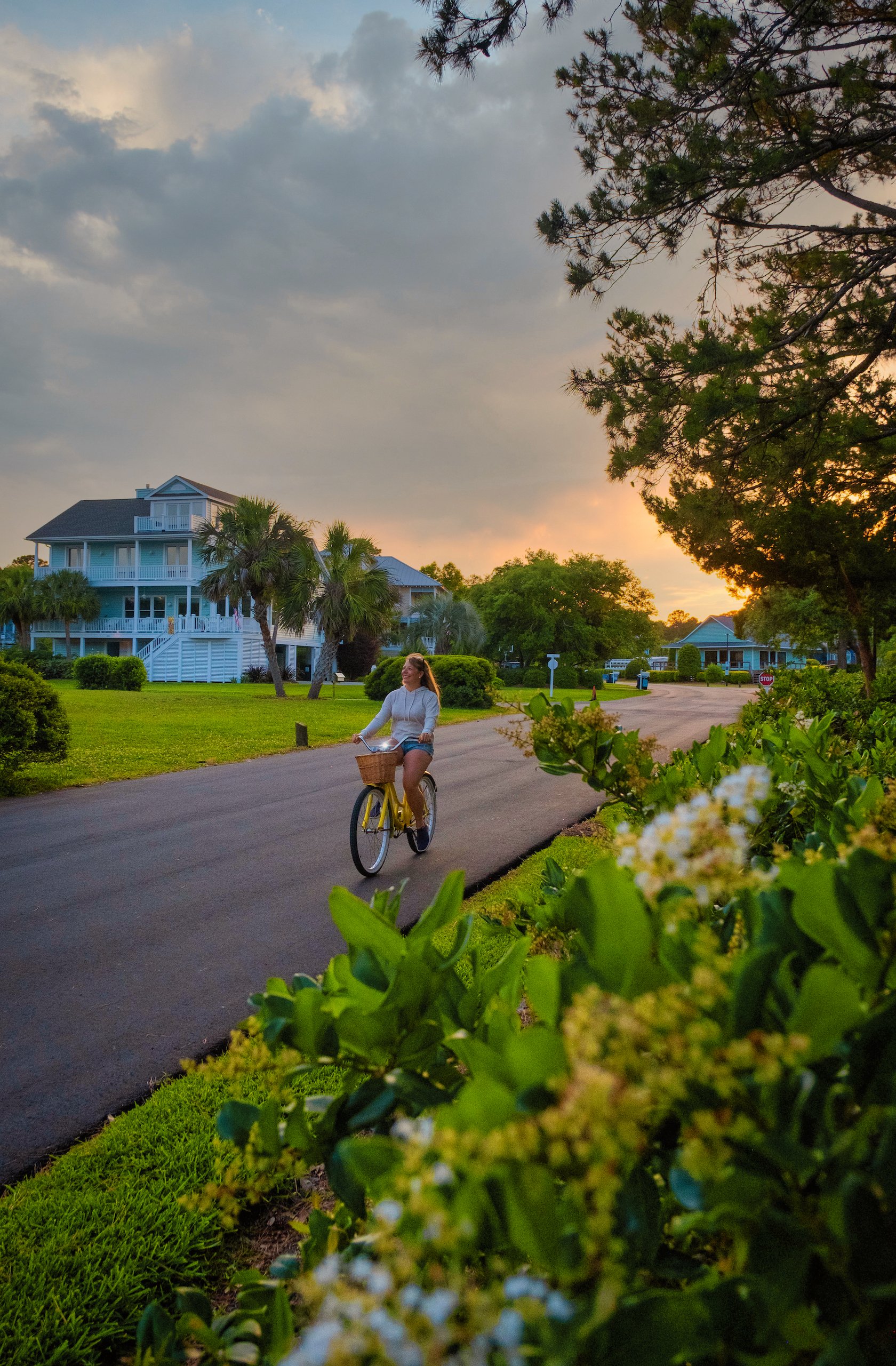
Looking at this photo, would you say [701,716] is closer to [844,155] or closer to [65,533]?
[844,155]

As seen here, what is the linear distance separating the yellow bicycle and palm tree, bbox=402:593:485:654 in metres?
41.5

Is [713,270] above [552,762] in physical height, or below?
above

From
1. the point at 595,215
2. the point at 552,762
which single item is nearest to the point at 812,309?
the point at 595,215

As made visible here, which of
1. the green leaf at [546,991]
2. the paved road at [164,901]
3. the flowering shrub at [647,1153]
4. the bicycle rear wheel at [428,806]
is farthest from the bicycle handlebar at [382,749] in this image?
the green leaf at [546,991]

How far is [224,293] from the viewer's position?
19938mm

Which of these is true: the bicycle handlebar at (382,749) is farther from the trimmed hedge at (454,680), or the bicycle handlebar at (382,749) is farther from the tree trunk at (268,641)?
the tree trunk at (268,641)

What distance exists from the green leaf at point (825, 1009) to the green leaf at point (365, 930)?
575mm

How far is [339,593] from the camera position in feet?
104

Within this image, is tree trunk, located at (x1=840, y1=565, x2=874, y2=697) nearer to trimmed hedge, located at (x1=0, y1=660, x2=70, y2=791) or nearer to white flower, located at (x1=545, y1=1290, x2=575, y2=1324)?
trimmed hedge, located at (x1=0, y1=660, x2=70, y2=791)

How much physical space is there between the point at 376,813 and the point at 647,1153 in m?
6.52

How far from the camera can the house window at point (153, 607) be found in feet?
167

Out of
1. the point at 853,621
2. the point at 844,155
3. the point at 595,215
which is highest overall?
the point at 844,155

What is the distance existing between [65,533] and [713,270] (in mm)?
51767

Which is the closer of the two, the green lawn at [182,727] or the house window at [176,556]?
the green lawn at [182,727]
